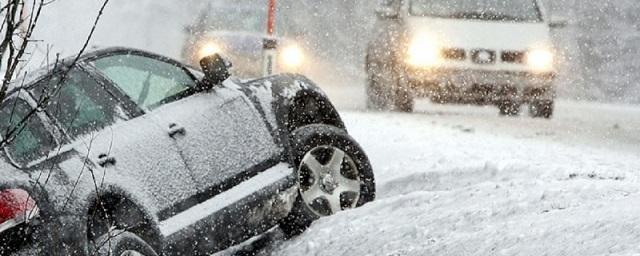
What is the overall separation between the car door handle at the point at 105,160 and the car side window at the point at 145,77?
25.6 inches

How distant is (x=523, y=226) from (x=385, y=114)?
905 cm

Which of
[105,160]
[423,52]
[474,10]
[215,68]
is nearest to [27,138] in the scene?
[105,160]

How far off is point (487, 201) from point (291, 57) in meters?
11.3

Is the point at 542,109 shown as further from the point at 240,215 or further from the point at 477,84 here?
the point at 240,215

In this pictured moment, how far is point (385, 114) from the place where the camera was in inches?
634

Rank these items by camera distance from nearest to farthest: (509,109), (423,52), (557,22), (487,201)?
(487,201) → (423,52) → (557,22) → (509,109)

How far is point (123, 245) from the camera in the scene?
270 inches

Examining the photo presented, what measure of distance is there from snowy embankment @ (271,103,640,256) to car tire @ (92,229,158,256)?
1357 millimetres

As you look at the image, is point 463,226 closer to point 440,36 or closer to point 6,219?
point 6,219

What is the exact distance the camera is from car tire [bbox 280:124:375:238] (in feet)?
27.4

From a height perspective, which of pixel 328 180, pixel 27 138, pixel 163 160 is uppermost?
pixel 27 138

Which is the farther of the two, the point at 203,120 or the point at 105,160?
the point at 203,120

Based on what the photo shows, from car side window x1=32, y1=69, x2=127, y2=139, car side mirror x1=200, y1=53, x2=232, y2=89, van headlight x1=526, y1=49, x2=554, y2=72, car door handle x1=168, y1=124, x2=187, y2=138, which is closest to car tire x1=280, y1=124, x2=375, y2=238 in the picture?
car side mirror x1=200, y1=53, x2=232, y2=89

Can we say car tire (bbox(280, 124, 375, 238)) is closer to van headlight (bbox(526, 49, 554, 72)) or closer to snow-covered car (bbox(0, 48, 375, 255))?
snow-covered car (bbox(0, 48, 375, 255))
